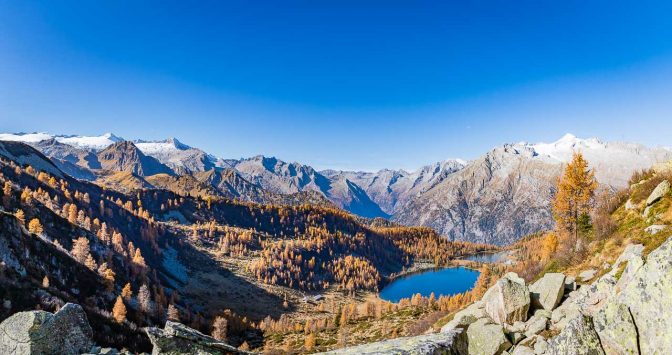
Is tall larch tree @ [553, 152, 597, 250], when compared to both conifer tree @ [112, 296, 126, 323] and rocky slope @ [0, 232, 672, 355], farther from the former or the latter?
conifer tree @ [112, 296, 126, 323]

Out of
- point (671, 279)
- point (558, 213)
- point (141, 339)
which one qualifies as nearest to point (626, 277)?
point (671, 279)

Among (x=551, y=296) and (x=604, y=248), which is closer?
(x=551, y=296)

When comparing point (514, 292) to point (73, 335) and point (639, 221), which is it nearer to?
point (639, 221)

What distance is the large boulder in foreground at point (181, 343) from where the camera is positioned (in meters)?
11.5

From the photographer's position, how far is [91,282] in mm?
113688

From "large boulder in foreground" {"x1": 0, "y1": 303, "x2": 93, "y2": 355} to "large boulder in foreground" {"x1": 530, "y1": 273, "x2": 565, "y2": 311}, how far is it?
34449 millimetres

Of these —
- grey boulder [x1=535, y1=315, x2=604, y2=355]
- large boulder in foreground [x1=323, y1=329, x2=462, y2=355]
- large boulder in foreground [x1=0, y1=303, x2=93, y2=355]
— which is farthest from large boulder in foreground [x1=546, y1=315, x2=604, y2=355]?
large boulder in foreground [x1=0, y1=303, x2=93, y2=355]

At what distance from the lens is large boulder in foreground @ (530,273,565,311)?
29958mm

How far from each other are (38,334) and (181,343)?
14.7 metres

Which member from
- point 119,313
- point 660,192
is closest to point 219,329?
point 119,313

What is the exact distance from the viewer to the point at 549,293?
30703 millimetres

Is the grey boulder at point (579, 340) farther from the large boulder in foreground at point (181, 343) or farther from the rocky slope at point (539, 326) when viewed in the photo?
the large boulder in foreground at point (181, 343)

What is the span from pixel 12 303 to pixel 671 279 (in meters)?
89.9

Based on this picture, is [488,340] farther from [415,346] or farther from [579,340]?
[415,346]
